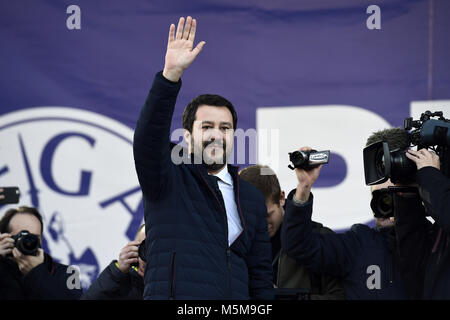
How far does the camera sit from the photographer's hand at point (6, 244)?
295cm

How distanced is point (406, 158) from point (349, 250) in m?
0.46

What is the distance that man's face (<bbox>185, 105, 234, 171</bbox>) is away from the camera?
7.34 feet

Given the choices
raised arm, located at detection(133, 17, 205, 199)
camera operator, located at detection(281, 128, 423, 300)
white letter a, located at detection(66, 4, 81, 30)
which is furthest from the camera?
white letter a, located at detection(66, 4, 81, 30)

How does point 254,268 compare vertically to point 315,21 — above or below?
below

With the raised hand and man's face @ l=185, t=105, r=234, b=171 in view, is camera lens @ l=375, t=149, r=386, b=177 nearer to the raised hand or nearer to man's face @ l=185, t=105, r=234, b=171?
man's face @ l=185, t=105, r=234, b=171

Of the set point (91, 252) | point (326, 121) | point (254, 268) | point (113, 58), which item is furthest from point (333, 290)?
point (113, 58)

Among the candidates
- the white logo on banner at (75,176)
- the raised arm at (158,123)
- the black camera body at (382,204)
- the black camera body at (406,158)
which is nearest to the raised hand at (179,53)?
the raised arm at (158,123)

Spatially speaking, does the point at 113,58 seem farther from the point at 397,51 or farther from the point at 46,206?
the point at 397,51

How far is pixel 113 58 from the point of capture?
4.17m

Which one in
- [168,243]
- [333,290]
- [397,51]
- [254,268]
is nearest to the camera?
[168,243]

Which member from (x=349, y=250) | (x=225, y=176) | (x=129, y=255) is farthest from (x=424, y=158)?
(x=129, y=255)

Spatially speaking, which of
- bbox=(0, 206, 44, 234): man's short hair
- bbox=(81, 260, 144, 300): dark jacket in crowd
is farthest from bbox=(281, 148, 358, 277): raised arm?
bbox=(0, 206, 44, 234): man's short hair

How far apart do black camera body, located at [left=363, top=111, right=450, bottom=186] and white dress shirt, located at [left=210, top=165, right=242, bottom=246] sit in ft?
1.72
